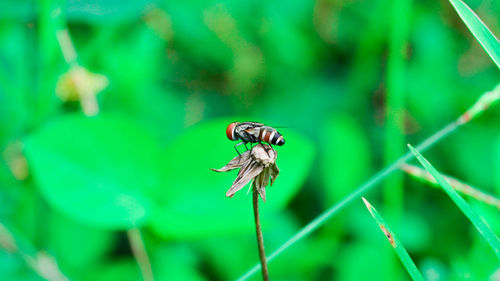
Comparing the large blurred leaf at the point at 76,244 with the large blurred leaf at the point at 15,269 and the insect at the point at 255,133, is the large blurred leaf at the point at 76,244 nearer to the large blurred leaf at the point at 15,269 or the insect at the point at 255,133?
the large blurred leaf at the point at 15,269

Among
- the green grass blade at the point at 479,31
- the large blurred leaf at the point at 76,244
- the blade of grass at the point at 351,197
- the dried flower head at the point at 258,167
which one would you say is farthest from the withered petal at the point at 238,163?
the large blurred leaf at the point at 76,244

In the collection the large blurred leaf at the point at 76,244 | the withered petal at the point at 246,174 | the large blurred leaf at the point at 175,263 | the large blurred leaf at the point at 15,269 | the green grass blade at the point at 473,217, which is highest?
the large blurred leaf at the point at 76,244

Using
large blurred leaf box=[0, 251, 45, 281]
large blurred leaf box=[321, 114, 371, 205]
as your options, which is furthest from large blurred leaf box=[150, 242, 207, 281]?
large blurred leaf box=[321, 114, 371, 205]

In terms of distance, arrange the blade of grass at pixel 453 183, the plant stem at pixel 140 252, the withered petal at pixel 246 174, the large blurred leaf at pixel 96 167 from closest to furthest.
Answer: the withered petal at pixel 246 174 < the blade of grass at pixel 453 183 < the large blurred leaf at pixel 96 167 < the plant stem at pixel 140 252

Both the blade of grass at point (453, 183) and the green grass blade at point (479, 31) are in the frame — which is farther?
the blade of grass at point (453, 183)

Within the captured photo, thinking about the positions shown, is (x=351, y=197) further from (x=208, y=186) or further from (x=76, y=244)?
(x=76, y=244)

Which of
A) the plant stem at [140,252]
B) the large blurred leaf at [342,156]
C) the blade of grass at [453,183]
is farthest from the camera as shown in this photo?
the large blurred leaf at [342,156]

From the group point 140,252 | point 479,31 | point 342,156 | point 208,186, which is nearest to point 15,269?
point 140,252
